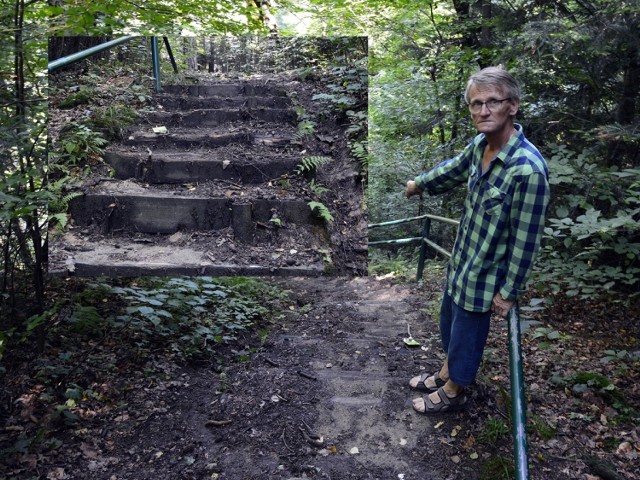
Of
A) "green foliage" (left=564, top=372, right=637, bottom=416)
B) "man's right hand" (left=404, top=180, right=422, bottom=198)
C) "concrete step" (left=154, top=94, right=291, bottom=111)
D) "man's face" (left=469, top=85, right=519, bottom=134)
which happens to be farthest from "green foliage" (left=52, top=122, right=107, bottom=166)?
"green foliage" (left=564, top=372, right=637, bottom=416)

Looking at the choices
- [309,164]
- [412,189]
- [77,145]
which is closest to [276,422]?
[309,164]

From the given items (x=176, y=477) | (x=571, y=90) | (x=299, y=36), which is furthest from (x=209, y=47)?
(x=571, y=90)

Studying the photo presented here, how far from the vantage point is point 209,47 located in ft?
10.3

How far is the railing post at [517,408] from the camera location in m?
1.74

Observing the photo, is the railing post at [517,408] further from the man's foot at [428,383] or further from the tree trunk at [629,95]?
the tree trunk at [629,95]

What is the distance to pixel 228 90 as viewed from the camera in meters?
3.23

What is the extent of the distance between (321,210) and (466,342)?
3.75ft

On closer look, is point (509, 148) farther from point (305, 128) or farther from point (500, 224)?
point (305, 128)

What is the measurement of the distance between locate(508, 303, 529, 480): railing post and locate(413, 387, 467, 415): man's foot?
945mm

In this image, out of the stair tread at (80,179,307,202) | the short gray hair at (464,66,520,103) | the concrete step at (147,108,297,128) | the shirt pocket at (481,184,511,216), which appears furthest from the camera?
the concrete step at (147,108,297,128)

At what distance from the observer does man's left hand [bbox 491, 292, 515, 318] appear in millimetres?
2492

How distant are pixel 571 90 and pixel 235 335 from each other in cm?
425

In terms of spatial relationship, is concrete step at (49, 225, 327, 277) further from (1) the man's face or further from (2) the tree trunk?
(2) the tree trunk

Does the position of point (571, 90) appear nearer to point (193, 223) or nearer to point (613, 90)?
point (613, 90)
